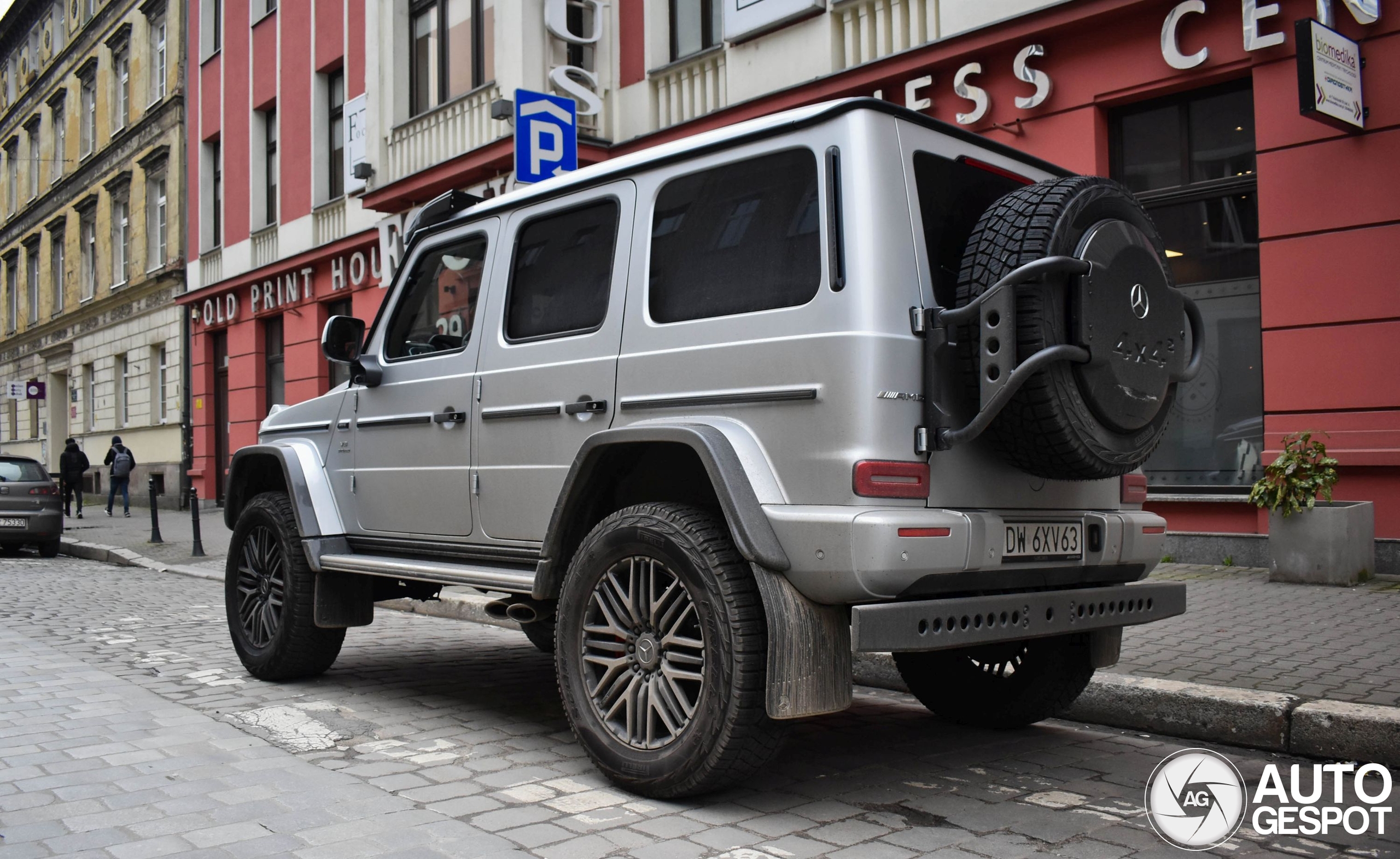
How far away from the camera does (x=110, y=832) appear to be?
3.53 metres

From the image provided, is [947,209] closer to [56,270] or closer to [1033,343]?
[1033,343]

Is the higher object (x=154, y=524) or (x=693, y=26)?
(x=693, y=26)

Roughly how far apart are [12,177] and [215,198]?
815 inches

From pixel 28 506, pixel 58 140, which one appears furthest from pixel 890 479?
pixel 58 140

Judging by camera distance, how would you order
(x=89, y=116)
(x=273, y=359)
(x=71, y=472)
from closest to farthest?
(x=273, y=359) < (x=71, y=472) < (x=89, y=116)

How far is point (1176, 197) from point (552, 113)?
487 cm

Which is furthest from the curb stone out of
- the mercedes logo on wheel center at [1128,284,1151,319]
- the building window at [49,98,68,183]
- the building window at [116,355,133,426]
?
the building window at [49,98,68,183]

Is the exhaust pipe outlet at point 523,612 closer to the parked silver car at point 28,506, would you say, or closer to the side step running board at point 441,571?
the side step running board at point 441,571

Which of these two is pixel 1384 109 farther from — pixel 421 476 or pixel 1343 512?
pixel 421 476

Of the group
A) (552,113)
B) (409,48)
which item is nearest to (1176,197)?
(552,113)

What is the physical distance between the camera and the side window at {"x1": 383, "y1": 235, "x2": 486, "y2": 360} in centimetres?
510

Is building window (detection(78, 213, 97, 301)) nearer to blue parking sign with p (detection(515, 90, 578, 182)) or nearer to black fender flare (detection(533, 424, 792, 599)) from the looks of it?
blue parking sign with p (detection(515, 90, 578, 182))

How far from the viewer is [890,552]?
3332 millimetres

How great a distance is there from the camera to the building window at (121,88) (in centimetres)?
2858
